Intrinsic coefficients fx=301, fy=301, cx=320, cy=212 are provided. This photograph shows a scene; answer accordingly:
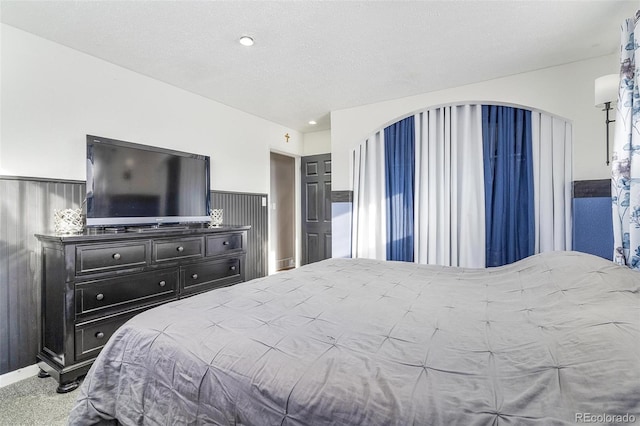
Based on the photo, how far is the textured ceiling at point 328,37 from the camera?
2082 millimetres

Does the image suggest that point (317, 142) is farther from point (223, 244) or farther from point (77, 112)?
point (77, 112)

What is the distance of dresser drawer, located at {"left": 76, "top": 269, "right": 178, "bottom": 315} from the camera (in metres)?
2.13

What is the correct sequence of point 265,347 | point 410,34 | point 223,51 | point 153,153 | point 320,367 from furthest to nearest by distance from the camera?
point 153,153 → point 223,51 → point 410,34 → point 265,347 → point 320,367

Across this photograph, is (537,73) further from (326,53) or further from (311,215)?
(311,215)

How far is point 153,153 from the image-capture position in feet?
9.55

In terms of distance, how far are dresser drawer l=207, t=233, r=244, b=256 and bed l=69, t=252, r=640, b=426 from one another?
166 centimetres

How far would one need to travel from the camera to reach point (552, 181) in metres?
3.16

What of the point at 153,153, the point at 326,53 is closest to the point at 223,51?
the point at 326,53

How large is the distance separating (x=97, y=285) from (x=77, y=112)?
153 centimetres

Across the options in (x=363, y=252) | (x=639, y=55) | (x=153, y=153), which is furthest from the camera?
(x=363, y=252)

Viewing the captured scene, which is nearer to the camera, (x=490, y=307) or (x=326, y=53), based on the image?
(x=490, y=307)

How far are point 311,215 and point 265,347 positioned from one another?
4349 millimetres

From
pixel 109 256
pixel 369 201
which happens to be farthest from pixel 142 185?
pixel 369 201

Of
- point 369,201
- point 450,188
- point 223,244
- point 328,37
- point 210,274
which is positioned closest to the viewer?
point 328,37
